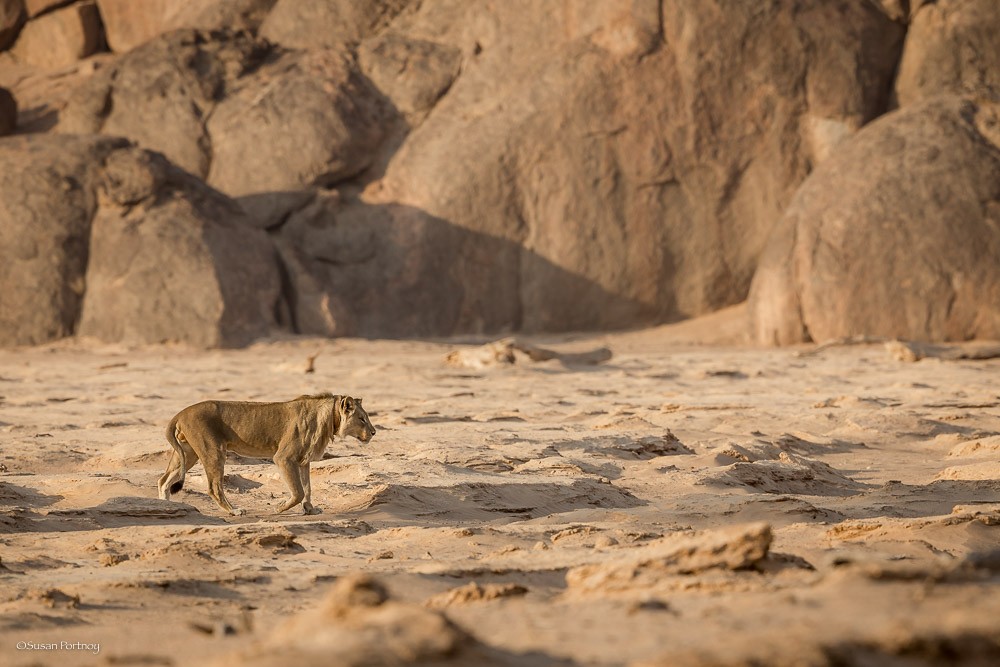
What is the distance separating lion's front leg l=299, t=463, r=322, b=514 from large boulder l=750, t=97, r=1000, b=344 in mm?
10055

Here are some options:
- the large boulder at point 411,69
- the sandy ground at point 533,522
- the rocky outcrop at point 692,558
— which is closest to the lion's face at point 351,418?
the sandy ground at point 533,522

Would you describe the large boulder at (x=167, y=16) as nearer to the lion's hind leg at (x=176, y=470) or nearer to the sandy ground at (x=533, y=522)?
the sandy ground at (x=533, y=522)

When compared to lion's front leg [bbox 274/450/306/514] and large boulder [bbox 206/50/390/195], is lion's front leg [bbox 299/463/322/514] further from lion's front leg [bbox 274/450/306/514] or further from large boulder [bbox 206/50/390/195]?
large boulder [bbox 206/50/390/195]

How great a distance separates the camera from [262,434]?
22.6 feet

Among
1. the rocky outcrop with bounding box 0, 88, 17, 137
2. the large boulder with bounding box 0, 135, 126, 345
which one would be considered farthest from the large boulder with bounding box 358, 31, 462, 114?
the rocky outcrop with bounding box 0, 88, 17, 137

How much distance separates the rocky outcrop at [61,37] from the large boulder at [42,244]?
728cm

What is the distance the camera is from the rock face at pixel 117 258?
15547 millimetres

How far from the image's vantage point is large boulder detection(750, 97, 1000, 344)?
50.9 ft

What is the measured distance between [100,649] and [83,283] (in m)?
12.9

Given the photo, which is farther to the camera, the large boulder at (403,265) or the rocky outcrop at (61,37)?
the rocky outcrop at (61,37)

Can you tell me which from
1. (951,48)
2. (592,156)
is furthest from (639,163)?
(951,48)

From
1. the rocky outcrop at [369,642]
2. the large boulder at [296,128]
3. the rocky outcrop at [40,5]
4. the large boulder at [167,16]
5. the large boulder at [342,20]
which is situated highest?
the rocky outcrop at [40,5]

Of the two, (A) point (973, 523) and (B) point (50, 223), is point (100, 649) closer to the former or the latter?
(A) point (973, 523)

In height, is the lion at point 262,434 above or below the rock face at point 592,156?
below
